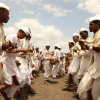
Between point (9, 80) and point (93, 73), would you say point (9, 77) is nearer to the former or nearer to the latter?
point (9, 80)

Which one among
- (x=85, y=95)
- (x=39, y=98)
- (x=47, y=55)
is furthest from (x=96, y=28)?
(x=47, y=55)

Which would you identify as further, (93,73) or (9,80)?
(9,80)

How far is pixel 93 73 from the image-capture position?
2.34 metres

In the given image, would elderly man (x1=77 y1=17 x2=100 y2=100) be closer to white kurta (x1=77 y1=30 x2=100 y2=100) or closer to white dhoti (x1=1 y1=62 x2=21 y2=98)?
white kurta (x1=77 y1=30 x2=100 y2=100)

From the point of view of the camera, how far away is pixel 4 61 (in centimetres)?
270

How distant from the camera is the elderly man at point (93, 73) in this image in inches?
88.7

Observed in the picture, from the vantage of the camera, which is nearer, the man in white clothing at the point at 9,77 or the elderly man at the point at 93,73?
the elderly man at the point at 93,73

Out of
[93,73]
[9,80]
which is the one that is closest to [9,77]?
[9,80]

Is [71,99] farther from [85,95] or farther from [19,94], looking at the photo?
[19,94]

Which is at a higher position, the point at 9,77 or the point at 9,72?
the point at 9,72

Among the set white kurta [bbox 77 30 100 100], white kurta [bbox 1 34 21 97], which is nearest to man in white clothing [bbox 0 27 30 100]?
white kurta [bbox 1 34 21 97]

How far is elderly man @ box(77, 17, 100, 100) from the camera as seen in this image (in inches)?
88.7

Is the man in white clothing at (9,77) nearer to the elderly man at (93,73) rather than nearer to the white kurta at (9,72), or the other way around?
the white kurta at (9,72)

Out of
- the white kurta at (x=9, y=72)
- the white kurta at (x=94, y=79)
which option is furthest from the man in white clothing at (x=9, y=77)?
the white kurta at (x=94, y=79)
